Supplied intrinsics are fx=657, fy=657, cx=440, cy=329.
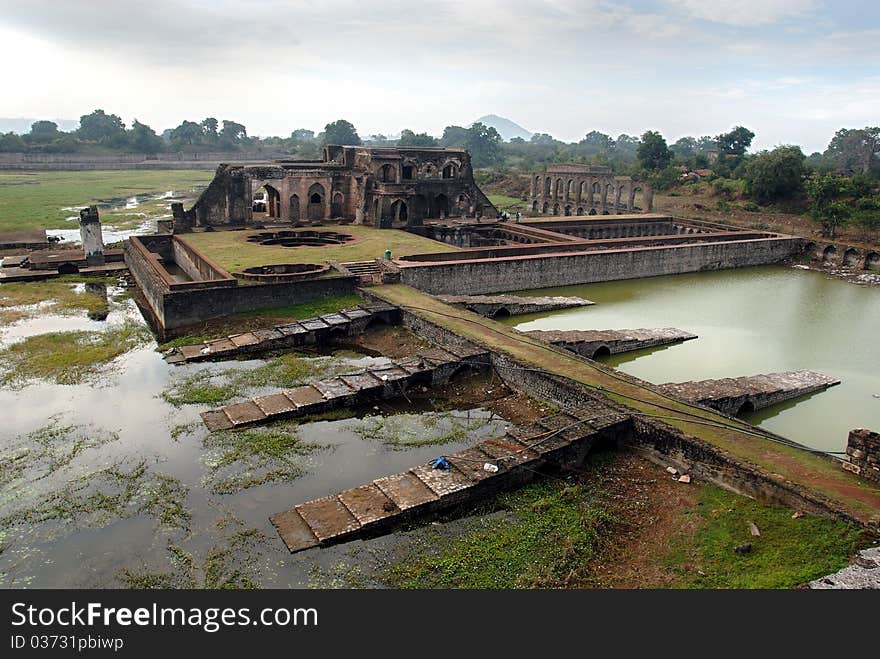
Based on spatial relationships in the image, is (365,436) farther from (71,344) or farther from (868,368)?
(868,368)

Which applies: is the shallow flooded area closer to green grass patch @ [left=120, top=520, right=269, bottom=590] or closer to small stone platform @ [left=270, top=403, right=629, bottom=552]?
green grass patch @ [left=120, top=520, right=269, bottom=590]

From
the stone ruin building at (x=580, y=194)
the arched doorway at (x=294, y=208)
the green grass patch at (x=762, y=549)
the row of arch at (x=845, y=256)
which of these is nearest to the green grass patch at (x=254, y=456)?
the green grass patch at (x=762, y=549)

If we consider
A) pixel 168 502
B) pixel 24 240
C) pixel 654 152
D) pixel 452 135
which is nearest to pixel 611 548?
pixel 168 502

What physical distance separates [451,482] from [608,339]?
297 inches

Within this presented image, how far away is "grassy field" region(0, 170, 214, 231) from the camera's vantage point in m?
34.3

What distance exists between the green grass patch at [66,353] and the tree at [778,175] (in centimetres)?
3501

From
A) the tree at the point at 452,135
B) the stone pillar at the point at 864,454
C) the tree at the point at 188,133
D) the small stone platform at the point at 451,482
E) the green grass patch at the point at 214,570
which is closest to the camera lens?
the green grass patch at the point at 214,570

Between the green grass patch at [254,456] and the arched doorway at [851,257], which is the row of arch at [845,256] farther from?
the green grass patch at [254,456]

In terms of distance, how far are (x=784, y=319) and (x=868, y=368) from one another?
430 cm

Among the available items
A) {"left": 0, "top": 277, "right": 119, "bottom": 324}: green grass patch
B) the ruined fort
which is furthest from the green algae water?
{"left": 0, "top": 277, "right": 119, "bottom": 324}: green grass patch

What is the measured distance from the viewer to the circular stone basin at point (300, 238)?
81.0 ft

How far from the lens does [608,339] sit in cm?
1488

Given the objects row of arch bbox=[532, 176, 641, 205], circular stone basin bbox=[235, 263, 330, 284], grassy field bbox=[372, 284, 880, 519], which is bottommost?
grassy field bbox=[372, 284, 880, 519]

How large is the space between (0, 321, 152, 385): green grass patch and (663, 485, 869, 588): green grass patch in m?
11.0
